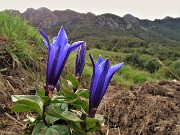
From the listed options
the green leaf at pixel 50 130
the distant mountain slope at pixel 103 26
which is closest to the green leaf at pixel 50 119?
the green leaf at pixel 50 130

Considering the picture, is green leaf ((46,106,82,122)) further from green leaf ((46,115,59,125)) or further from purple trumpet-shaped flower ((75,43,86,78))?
purple trumpet-shaped flower ((75,43,86,78))

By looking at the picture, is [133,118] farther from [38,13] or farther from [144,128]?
[38,13]

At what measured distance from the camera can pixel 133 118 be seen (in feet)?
9.56

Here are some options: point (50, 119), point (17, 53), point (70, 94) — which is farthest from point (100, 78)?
point (17, 53)

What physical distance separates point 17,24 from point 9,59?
75 cm

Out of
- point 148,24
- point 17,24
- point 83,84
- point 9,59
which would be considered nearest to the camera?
point 9,59

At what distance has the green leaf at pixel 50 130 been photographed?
128cm

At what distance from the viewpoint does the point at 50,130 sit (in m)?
1.29


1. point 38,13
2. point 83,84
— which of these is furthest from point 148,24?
point 83,84

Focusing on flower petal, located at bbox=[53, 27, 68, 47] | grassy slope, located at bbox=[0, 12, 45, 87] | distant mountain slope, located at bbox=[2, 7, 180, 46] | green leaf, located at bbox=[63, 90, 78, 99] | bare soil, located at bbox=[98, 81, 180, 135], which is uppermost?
flower petal, located at bbox=[53, 27, 68, 47]

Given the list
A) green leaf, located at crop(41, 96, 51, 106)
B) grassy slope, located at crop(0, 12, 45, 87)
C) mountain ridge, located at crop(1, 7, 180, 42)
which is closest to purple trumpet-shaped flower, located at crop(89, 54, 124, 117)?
green leaf, located at crop(41, 96, 51, 106)

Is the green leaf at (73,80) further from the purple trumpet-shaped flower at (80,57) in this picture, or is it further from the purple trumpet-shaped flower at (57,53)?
the purple trumpet-shaped flower at (57,53)

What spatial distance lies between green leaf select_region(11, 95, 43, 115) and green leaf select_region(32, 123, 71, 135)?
0.05 meters

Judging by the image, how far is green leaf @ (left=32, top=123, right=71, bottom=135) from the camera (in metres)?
1.28
